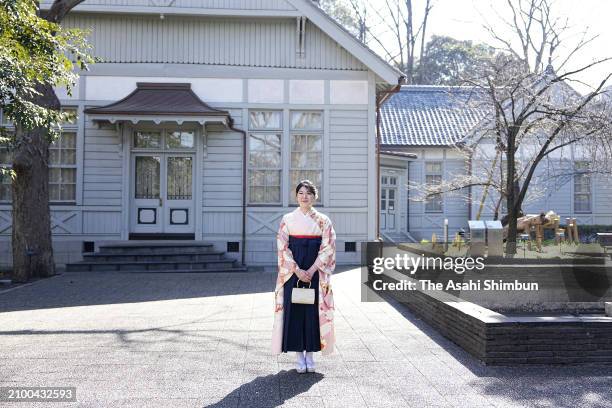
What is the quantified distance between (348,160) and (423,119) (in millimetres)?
10488

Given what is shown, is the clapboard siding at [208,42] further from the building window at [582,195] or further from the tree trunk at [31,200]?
the building window at [582,195]

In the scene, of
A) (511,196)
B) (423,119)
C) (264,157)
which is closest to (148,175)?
(264,157)

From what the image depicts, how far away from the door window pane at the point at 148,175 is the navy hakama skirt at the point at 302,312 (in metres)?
10.6

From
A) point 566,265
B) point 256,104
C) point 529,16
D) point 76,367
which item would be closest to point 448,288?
point 566,265

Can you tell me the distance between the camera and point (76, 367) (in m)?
5.54

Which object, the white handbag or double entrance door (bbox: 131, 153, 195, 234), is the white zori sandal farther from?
double entrance door (bbox: 131, 153, 195, 234)

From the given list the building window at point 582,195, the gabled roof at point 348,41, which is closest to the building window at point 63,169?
the gabled roof at point 348,41

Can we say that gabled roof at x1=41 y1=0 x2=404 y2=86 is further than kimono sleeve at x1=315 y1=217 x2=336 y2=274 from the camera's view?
Yes

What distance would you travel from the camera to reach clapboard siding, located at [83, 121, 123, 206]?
49.3 feet

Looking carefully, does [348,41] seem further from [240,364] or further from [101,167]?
[240,364]

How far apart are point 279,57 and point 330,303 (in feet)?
36.2

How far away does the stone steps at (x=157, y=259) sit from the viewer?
13.8 m

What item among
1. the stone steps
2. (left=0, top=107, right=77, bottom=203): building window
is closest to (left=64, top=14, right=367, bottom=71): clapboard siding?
(left=0, top=107, right=77, bottom=203): building window

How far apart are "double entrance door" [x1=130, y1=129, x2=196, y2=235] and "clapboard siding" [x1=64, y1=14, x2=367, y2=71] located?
6.82 ft
